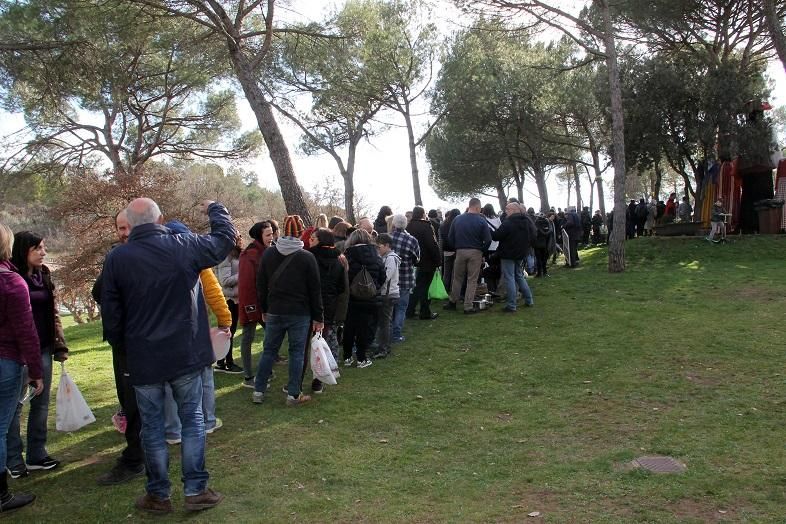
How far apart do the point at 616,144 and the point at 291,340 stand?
10.8 m

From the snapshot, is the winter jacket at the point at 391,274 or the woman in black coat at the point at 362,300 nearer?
the woman in black coat at the point at 362,300

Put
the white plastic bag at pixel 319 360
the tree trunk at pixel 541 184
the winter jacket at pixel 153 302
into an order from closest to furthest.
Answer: the winter jacket at pixel 153 302 < the white plastic bag at pixel 319 360 < the tree trunk at pixel 541 184

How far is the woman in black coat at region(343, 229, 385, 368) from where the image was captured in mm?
6977

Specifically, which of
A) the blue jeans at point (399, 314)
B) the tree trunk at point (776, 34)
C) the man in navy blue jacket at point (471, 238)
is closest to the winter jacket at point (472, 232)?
the man in navy blue jacket at point (471, 238)

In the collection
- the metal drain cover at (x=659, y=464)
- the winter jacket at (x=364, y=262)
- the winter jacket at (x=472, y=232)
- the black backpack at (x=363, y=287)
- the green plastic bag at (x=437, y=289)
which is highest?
the winter jacket at (x=472, y=232)

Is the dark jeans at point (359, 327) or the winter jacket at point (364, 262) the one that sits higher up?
the winter jacket at point (364, 262)

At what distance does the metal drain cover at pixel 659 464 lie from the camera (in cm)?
403

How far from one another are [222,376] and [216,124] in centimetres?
1760

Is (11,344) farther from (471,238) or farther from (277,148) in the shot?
(277,148)

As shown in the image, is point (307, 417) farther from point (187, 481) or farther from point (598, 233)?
point (598, 233)

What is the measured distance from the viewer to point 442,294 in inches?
399

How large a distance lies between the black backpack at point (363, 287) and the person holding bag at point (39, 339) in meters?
3.03

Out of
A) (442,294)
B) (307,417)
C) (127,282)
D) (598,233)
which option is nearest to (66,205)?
(442,294)

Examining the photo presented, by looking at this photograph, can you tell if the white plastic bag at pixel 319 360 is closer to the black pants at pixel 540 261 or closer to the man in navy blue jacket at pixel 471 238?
the man in navy blue jacket at pixel 471 238
